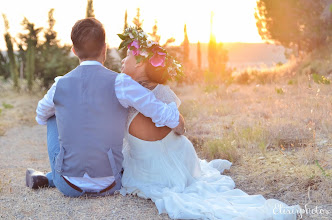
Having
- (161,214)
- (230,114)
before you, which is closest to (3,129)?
(230,114)

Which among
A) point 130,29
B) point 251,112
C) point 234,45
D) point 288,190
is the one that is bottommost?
point 234,45

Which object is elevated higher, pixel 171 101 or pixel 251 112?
pixel 171 101

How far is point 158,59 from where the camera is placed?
12.5 feet

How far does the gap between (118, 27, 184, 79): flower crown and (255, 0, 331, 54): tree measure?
1855cm

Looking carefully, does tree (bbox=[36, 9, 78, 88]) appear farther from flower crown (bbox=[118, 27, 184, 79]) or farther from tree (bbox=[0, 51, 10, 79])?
flower crown (bbox=[118, 27, 184, 79])

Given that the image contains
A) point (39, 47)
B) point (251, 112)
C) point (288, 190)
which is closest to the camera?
point (288, 190)

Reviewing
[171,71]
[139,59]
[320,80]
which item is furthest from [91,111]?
[320,80]

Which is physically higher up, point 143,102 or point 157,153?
point 143,102

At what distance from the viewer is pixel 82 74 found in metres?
3.38

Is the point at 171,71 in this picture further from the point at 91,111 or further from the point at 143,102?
the point at 91,111

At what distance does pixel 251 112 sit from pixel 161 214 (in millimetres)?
5711

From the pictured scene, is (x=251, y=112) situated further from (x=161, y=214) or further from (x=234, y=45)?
(x=234, y=45)

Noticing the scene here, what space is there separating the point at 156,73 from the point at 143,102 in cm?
53

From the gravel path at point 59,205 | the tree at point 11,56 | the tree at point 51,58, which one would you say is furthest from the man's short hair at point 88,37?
the tree at point 11,56
